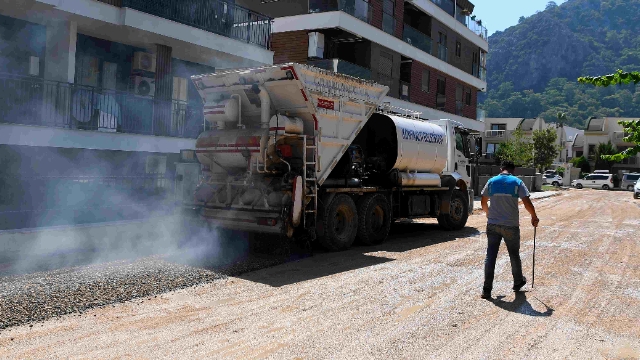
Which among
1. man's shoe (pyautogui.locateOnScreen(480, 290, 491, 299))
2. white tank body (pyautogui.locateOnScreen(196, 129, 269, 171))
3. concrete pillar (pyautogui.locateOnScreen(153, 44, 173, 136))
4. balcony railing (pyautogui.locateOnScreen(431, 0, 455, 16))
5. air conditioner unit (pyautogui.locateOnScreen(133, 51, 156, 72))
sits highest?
balcony railing (pyautogui.locateOnScreen(431, 0, 455, 16))

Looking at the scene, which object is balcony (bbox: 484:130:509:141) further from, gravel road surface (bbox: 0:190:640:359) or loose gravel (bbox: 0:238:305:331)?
loose gravel (bbox: 0:238:305:331)

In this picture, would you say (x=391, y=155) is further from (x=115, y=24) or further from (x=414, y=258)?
(x=115, y=24)

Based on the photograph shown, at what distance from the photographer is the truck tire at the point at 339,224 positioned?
34.0 ft

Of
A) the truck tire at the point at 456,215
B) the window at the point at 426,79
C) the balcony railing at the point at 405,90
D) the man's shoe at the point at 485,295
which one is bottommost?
the man's shoe at the point at 485,295

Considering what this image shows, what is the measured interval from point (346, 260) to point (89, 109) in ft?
26.1

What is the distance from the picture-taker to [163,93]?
1588 cm

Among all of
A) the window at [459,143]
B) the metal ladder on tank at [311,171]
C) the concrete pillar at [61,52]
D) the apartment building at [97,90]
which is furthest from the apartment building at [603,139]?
the concrete pillar at [61,52]

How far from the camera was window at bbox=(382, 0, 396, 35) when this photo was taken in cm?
2656

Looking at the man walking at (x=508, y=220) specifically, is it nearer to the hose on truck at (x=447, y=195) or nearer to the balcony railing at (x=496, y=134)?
Answer: the hose on truck at (x=447, y=195)

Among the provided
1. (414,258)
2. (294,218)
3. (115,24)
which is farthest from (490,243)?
(115,24)

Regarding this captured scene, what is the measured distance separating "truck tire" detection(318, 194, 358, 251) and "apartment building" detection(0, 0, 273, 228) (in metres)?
4.11

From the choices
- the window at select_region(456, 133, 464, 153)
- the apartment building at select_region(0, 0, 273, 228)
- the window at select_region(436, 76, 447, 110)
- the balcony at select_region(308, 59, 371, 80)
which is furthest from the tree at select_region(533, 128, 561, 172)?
the apartment building at select_region(0, 0, 273, 228)

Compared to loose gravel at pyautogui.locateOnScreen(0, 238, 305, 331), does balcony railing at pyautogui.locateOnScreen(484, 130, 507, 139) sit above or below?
above

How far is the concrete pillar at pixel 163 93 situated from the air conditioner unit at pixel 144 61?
2.94 ft
